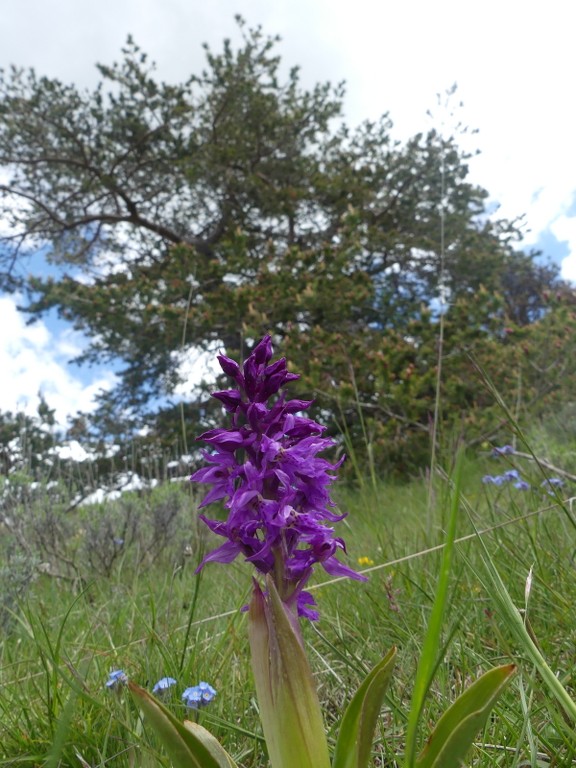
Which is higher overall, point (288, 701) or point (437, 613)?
point (437, 613)

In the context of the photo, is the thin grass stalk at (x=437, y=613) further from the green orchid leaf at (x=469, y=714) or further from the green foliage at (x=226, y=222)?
the green foliage at (x=226, y=222)

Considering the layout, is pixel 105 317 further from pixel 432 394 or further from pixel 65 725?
pixel 65 725

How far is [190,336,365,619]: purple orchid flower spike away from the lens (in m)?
0.76

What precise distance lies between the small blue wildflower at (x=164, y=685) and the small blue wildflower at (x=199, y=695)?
40 mm

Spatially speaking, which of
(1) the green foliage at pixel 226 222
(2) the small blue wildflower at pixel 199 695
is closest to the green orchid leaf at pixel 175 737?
(2) the small blue wildflower at pixel 199 695

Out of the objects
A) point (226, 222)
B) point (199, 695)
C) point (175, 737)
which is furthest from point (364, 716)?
point (226, 222)

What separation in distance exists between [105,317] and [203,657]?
26.0ft

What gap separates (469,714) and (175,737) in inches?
12.1

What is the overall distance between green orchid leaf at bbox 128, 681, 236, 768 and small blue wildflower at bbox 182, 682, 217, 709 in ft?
1.28

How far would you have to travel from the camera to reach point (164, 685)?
1.05 metres

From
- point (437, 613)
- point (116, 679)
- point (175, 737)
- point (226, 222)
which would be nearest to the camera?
point (437, 613)

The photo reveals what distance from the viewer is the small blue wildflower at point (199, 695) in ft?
3.36

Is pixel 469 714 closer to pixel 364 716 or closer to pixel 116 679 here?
pixel 364 716

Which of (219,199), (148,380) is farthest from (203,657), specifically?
(219,199)
